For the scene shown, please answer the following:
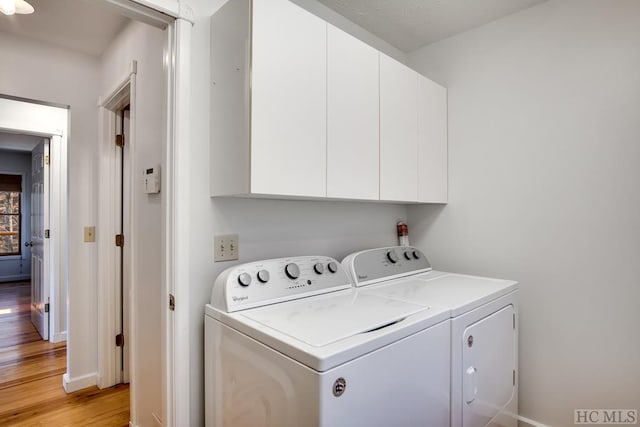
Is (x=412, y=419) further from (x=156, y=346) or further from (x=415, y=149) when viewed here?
(x=415, y=149)

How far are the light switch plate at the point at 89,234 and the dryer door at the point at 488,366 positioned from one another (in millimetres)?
2482

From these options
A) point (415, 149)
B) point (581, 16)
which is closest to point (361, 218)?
point (415, 149)

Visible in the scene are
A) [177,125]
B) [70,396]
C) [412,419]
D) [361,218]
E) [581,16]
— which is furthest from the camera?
[70,396]

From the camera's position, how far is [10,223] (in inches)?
249

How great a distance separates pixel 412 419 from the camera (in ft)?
3.47

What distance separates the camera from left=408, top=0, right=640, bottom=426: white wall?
1566 millimetres

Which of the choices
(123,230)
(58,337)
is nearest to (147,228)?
(123,230)

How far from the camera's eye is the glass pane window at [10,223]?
620cm

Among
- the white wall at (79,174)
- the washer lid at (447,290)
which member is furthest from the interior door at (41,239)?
the washer lid at (447,290)

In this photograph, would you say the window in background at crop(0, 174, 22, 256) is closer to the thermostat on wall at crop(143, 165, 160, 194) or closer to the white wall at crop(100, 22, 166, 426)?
the white wall at crop(100, 22, 166, 426)

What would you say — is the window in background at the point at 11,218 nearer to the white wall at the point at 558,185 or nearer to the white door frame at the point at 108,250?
the white door frame at the point at 108,250

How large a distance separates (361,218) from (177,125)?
1.15 metres

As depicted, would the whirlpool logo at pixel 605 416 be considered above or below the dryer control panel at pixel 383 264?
below

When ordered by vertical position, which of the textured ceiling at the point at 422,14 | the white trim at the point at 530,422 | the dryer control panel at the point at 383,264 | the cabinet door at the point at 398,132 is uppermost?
the textured ceiling at the point at 422,14
